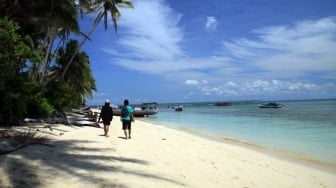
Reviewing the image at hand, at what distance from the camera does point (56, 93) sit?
71.6 feet

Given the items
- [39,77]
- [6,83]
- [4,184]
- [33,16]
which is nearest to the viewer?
[4,184]

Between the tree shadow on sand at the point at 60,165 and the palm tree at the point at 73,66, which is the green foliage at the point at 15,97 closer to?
the tree shadow on sand at the point at 60,165

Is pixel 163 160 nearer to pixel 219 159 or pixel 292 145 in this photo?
pixel 219 159

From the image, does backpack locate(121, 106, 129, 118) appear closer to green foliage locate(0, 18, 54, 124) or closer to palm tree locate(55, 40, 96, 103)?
green foliage locate(0, 18, 54, 124)

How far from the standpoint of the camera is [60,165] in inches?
267

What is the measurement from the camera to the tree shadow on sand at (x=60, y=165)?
5.83 m

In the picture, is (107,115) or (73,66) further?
(73,66)

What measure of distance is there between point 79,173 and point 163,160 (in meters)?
→ 2.88

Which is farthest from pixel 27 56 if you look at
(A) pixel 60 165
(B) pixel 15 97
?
(A) pixel 60 165

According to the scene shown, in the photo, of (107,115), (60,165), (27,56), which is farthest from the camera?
(107,115)

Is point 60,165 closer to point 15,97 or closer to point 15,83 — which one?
point 15,97

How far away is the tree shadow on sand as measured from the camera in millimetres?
5832

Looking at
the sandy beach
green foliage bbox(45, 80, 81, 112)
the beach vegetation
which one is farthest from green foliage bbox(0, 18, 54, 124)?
green foliage bbox(45, 80, 81, 112)

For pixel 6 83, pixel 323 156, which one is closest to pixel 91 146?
pixel 6 83
